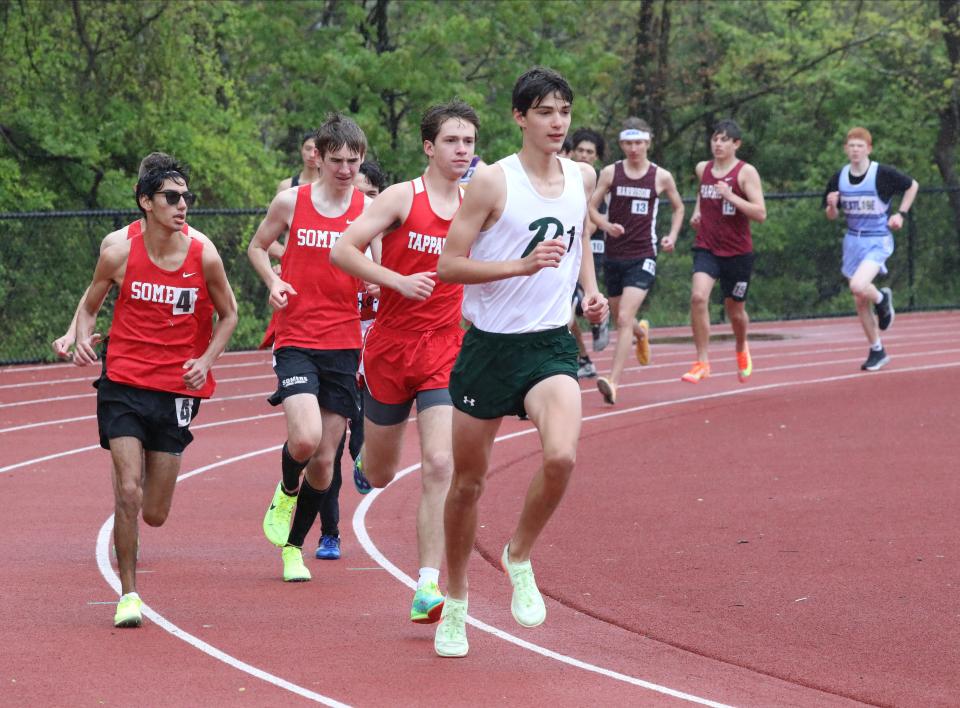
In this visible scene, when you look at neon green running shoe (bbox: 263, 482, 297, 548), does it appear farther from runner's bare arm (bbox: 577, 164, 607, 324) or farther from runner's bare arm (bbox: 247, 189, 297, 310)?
runner's bare arm (bbox: 577, 164, 607, 324)

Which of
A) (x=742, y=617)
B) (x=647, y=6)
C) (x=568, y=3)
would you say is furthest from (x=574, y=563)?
(x=647, y=6)

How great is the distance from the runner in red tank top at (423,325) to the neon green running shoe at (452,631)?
16.6 inches

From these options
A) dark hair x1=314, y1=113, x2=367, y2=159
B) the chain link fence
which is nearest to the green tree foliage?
the chain link fence

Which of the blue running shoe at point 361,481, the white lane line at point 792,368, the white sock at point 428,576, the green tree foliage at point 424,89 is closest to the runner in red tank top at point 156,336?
the blue running shoe at point 361,481

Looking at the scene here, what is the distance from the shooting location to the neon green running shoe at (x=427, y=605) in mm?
6500

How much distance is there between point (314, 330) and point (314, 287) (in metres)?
Result: 0.23

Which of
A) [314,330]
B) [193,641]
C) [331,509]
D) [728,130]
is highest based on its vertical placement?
[728,130]

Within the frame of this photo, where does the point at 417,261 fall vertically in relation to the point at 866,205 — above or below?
below

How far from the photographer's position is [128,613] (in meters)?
6.63

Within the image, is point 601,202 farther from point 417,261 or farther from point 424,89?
point 424,89

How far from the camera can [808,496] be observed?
9.96m

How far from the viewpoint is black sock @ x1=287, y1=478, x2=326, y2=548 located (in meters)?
7.73

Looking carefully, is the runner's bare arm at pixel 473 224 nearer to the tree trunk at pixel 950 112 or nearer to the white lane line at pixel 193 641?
the white lane line at pixel 193 641

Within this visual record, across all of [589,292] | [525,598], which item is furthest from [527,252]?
[525,598]
